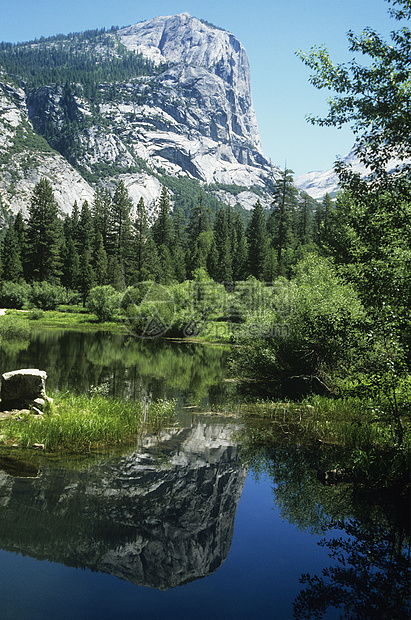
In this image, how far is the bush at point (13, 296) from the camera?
65.3m

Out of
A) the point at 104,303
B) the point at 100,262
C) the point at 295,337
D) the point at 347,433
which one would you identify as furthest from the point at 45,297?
the point at 347,433

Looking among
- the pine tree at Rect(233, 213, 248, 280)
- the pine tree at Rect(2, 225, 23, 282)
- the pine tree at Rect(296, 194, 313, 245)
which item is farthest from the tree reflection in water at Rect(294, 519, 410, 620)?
the pine tree at Rect(296, 194, 313, 245)

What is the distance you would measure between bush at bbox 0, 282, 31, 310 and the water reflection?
2487 centimetres

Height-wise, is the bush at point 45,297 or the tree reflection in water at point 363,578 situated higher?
the bush at point 45,297

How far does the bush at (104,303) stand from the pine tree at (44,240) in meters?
18.6

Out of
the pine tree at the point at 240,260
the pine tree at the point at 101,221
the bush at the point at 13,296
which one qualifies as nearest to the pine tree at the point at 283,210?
the pine tree at the point at 240,260

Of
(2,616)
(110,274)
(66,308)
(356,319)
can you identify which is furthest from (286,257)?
(2,616)

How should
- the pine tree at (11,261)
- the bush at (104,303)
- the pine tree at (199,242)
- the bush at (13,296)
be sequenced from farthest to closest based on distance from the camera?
the pine tree at (199,242)
the pine tree at (11,261)
the bush at (13,296)
the bush at (104,303)

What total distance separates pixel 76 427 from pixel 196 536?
206 inches

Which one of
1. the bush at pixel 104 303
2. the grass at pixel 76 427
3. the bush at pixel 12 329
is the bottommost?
the grass at pixel 76 427

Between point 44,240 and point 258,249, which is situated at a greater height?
point 44,240

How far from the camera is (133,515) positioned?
8.72 metres

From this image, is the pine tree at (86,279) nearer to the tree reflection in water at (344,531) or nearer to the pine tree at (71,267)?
the pine tree at (71,267)

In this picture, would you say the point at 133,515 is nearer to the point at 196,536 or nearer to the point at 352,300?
the point at 196,536
